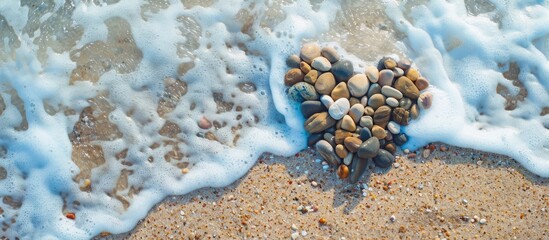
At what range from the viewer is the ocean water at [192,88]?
3521mm

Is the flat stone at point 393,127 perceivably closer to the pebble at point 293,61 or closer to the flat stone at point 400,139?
the flat stone at point 400,139

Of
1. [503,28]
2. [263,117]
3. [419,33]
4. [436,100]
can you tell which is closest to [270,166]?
[263,117]

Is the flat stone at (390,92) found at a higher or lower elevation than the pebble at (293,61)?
higher

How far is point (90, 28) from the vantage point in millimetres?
3811

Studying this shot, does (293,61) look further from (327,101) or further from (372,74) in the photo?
(372,74)

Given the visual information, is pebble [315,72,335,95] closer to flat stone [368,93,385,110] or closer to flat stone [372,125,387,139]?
flat stone [368,93,385,110]

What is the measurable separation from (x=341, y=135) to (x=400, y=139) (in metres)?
0.44

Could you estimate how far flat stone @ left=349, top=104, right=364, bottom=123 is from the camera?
3.45 metres

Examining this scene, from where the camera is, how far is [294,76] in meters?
3.60

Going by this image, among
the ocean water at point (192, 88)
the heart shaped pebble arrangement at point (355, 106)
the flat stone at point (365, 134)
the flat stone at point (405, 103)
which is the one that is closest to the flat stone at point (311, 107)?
the heart shaped pebble arrangement at point (355, 106)

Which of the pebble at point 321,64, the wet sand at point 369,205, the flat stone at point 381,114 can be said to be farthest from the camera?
the pebble at point 321,64

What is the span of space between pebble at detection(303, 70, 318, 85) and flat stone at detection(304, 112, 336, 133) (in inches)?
9.7

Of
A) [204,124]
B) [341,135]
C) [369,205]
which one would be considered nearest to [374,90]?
[341,135]

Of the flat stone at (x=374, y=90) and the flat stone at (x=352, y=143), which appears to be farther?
the flat stone at (x=374, y=90)
